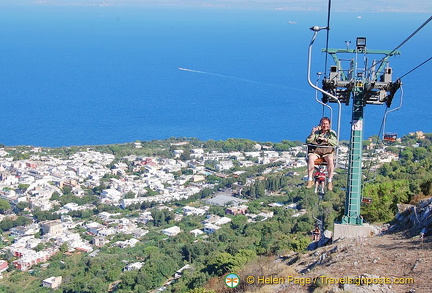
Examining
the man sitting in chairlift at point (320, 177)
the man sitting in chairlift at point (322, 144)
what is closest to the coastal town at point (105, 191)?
the man sitting in chairlift at point (320, 177)

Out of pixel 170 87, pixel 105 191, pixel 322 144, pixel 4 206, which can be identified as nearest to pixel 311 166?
pixel 322 144

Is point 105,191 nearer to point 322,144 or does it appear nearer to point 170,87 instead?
point 322,144

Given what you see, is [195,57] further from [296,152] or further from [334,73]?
[334,73]

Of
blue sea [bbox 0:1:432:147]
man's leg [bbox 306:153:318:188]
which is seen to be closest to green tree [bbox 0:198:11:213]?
blue sea [bbox 0:1:432:147]

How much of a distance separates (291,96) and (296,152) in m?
20.2

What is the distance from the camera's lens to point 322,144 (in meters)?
6.02

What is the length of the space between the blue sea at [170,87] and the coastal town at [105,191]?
24.1ft

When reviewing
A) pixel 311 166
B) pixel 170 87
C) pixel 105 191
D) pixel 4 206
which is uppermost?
pixel 170 87

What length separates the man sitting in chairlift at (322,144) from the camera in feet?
19.5

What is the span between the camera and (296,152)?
36219mm

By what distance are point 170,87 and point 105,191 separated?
35198mm

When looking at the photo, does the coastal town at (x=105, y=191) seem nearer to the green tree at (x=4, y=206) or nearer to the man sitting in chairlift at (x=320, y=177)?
the green tree at (x=4, y=206)

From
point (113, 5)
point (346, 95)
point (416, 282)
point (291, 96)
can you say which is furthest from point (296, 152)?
point (113, 5)

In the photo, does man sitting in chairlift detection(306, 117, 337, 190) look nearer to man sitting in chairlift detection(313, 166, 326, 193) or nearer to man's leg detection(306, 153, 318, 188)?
man's leg detection(306, 153, 318, 188)
